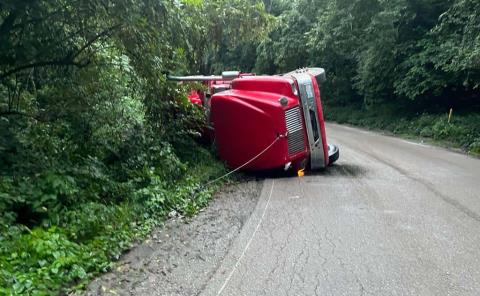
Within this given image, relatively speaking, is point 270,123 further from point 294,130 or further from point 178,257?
point 178,257

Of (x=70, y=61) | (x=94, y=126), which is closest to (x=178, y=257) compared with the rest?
(x=70, y=61)

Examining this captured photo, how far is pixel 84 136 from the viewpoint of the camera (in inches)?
319

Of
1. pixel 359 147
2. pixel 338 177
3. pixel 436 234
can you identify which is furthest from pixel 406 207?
pixel 359 147

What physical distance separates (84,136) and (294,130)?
389 cm

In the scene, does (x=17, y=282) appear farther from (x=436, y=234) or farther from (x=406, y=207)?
(x=406, y=207)

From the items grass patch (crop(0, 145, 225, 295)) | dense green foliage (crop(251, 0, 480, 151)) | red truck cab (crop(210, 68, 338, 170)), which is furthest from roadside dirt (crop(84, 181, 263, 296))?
dense green foliage (crop(251, 0, 480, 151))

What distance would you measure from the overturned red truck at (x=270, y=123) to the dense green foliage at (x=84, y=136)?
67cm

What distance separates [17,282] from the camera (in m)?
4.09

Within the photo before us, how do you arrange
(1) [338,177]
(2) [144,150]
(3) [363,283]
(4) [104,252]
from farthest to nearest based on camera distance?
(1) [338,177]
(2) [144,150]
(4) [104,252]
(3) [363,283]

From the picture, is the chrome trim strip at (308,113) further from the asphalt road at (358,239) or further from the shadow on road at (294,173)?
the asphalt road at (358,239)

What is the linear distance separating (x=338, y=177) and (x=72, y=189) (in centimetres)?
553

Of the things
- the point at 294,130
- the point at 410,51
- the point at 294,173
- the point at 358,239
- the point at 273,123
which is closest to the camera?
the point at 358,239

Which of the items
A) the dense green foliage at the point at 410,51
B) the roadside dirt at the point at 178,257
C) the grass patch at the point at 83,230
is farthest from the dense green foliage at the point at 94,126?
the dense green foliage at the point at 410,51

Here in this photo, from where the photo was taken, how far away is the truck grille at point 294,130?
9.76 m
